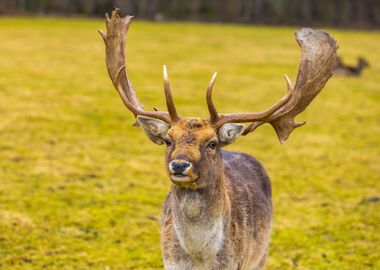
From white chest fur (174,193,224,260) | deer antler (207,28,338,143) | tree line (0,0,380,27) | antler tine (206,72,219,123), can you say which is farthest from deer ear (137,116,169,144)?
tree line (0,0,380,27)

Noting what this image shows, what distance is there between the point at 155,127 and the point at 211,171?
0.68m

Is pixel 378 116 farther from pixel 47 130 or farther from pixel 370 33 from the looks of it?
pixel 370 33

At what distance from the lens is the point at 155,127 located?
6.11 m

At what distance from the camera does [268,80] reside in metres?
27.0

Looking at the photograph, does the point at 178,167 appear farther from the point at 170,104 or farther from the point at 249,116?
the point at 249,116

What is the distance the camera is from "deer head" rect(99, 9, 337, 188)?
18.4ft

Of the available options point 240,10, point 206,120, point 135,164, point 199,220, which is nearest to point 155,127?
point 206,120

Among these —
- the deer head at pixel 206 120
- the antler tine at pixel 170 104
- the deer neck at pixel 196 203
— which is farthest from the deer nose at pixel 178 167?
the antler tine at pixel 170 104

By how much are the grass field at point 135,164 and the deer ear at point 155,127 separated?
320 cm

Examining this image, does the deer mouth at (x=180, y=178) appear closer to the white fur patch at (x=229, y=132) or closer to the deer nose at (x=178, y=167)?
the deer nose at (x=178, y=167)

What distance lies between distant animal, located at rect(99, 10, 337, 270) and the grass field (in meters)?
2.57

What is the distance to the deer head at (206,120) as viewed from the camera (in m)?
5.62

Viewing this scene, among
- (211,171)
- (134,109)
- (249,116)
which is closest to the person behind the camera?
(211,171)

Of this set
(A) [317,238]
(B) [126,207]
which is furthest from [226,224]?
(B) [126,207]
